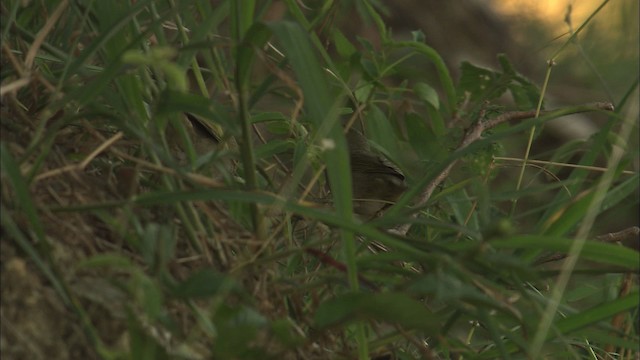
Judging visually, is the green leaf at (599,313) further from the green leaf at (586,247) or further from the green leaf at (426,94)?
the green leaf at (426,94)

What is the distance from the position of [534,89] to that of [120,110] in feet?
2.18

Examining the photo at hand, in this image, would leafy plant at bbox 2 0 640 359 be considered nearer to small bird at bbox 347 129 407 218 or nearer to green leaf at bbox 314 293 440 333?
green leaf at bbox 314 293 440 333

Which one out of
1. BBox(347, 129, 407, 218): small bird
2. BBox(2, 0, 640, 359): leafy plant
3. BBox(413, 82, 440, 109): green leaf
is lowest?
BBox(347, 129, 407, 218): small bird

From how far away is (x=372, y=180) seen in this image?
4.76 feet

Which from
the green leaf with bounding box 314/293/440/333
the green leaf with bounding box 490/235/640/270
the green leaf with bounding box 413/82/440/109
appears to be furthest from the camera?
the green leaf with bounding box 413/82/440/109

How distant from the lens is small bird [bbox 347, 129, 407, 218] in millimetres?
1445

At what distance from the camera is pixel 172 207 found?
0.92 metres

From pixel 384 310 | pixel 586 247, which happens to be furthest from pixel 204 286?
pixel 586 247

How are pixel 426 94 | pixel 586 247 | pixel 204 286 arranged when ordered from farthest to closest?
pixel 426 94 < pixel 586 247 < pixel 204 286

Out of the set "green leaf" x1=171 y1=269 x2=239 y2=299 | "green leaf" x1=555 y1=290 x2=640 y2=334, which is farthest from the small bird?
"green leaf" x1=171 y1=269 x2=239 y2=299

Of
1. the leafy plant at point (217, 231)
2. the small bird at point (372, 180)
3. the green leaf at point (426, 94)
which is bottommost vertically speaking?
the small bird at point (372, 180)

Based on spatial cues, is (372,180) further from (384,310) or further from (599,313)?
(384,310)

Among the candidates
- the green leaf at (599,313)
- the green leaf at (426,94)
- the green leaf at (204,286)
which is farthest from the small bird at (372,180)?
the green leaf at (204,286)

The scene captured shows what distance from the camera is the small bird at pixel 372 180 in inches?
56.9
